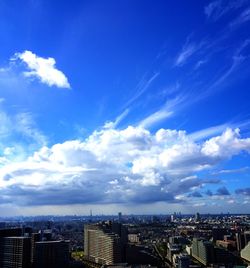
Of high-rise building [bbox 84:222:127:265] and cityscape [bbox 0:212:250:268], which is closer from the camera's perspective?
cityscape [bbox 0:212:250:268]

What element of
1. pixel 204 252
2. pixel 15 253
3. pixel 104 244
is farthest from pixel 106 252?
pixel 15 253

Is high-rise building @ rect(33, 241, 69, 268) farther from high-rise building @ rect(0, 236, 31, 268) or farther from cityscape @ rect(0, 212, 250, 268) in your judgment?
high-rise building @ rect(0, 236, 31, 268)

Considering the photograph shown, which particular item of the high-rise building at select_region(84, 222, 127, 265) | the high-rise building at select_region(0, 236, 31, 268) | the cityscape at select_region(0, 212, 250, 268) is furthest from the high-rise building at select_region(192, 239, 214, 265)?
the high-rise building at select_region(0, 236, 31, 268)

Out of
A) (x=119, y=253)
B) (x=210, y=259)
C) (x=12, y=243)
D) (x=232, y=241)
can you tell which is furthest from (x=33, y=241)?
(x=232, y=241)

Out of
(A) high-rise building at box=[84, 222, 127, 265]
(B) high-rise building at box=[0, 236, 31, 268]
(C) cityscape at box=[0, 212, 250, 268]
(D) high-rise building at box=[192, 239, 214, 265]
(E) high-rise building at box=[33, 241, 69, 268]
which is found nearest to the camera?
(B) high-rise building at box=[0, 236, 31, 268]

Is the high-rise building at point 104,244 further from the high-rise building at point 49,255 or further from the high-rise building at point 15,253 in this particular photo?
the high-rise building at point 15,253

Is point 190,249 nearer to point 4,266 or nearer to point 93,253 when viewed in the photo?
point 93,253

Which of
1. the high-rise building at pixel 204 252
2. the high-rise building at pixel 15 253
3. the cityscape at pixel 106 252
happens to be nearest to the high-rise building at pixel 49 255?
the cityscape at pixel 106 252
